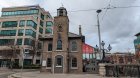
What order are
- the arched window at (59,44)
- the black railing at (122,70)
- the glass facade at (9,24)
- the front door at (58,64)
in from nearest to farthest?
the black railing at (122,70), the front door at (58,64), the arched window at (59,44), the glass facade at (9,24)

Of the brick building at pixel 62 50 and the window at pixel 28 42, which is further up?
the window at pixel 28 42

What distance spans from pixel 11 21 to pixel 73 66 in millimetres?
38420

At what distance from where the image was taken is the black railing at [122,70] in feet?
74.5

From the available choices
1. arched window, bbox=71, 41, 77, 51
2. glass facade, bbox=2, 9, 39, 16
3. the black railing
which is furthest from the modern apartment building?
the black railing

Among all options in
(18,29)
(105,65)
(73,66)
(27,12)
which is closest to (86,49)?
(73,66)

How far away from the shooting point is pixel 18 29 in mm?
61438

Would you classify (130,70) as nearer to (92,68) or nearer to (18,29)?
(92,68)

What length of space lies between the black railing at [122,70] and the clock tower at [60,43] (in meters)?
11.1

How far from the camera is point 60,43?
3488cm

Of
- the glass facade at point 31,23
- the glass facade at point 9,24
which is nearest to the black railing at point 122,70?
the glass facade at point 31,23

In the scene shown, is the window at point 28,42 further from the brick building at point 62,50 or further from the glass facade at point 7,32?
the brick building at point 62,50

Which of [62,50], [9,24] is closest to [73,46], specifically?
[62,50]

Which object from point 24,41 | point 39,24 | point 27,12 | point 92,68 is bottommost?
point 92,68

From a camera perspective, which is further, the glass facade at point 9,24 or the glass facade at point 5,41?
the glass facade at point 9,24
